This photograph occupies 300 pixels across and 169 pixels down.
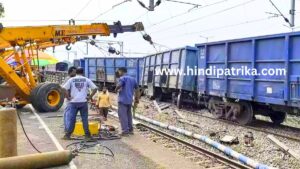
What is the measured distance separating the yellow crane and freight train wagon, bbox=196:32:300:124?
3.84 metres

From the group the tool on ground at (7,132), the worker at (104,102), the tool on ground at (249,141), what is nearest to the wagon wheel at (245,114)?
the tool on ground at (249,141)

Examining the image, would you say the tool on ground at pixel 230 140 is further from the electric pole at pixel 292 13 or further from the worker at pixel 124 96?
the electric pole at pixel 292 13

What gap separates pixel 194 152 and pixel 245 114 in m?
5.46

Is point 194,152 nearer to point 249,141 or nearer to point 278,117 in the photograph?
point 249,141

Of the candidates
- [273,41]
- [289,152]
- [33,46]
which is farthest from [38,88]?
[289,152]

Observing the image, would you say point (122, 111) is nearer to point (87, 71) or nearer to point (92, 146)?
point (92, 146)

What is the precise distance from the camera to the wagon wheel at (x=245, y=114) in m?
13.3

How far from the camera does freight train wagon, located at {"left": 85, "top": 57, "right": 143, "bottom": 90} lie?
2845 centimetres

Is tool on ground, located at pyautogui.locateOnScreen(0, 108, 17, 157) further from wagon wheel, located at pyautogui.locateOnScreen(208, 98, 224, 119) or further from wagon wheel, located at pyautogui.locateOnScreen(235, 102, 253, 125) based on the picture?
wagon wheel, located at pyautogui.locateOnScreen(208, 98, 224, 119)

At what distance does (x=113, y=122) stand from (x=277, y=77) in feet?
15.6

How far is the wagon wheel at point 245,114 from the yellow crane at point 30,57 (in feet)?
17.4

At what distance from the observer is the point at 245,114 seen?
539 inches

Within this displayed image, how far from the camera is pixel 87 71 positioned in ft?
113

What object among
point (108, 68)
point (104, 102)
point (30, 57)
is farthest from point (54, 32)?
point (108, 68)
